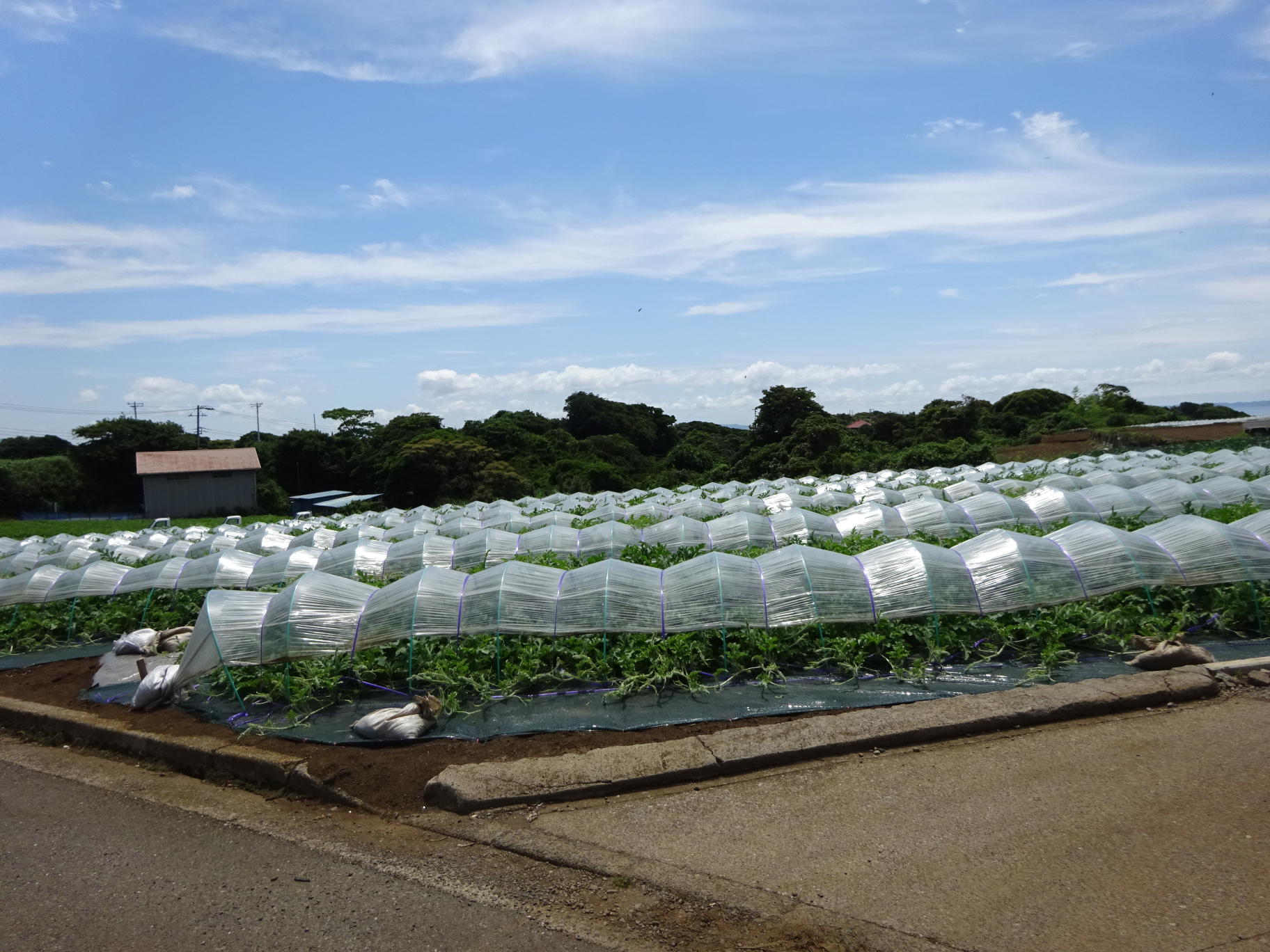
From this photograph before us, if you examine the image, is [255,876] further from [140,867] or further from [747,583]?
[747,583]

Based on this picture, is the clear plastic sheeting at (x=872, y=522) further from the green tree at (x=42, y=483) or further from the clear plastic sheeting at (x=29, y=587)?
the green tree at (x=42, y=483)

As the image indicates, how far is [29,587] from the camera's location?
571 inches

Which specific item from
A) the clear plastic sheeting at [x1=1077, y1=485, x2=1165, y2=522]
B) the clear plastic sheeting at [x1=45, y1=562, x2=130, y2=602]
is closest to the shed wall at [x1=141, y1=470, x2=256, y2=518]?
the clear plastic sheeting at [x1=45, y1=562, x2=130, y2=602]

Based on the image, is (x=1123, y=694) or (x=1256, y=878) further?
(x=1123, y=694)

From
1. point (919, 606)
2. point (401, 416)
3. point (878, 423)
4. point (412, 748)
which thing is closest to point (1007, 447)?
point (878, 423)

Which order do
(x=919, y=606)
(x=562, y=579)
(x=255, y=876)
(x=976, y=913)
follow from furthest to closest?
1. (x=562, y=579)
2. (x=919, y=606)
3. (x=255, y=876)
4. (x=976, y=913)

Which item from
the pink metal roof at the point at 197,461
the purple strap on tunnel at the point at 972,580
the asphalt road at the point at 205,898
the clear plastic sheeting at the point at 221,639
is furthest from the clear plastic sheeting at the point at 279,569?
the pink metal roof at the point at 197,461

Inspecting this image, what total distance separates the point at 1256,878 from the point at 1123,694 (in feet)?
9.08

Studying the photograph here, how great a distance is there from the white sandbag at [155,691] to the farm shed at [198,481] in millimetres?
47099

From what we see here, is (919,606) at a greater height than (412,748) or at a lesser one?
greater

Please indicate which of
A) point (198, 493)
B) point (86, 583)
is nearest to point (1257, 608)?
point (86, 583)

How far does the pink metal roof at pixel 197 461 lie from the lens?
5088 cm

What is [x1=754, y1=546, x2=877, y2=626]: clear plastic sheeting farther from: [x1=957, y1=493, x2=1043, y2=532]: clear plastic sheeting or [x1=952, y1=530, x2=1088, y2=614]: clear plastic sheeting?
[x1=957, y1=493, x2=1043, y2=532]: clear plastic sheeting

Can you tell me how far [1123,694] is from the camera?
7059 mm
